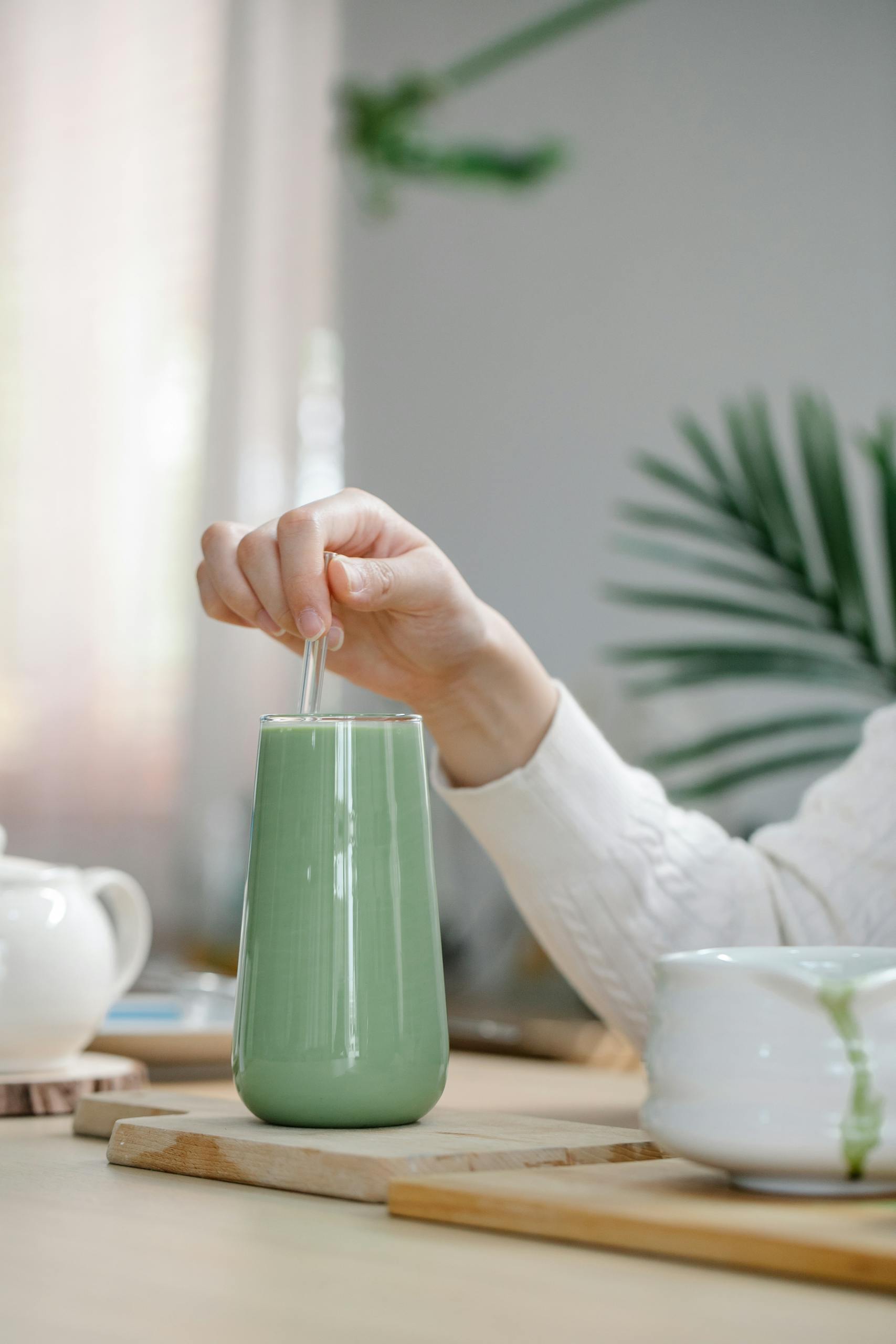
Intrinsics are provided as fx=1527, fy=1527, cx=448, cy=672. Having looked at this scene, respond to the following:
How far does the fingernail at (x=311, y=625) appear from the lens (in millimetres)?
642

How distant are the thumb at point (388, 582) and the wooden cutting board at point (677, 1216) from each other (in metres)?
0.27

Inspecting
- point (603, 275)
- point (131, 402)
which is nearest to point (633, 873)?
point (131, 402)

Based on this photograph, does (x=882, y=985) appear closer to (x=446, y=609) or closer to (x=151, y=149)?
(x=446, y=609)

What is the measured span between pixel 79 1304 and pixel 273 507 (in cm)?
234

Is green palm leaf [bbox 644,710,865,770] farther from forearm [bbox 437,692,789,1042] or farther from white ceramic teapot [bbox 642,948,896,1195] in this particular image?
white ceramic teapot [bbox 642,948,896,1195]

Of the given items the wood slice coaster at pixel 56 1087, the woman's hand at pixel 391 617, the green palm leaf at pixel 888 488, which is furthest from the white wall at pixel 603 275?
the wood slice coaster at pixel 56 1087

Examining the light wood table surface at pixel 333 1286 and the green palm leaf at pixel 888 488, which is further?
the green palm leaf at pixel 888 488

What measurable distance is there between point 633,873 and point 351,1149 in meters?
0.39

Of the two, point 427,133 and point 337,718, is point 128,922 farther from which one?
point 427,133

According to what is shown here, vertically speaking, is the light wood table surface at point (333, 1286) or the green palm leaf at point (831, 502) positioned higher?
the green palm leaf at point (831, 502)

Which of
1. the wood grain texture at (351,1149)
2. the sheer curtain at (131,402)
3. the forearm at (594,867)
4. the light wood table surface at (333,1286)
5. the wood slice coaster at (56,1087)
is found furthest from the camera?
the sheer curtain at (131,402)

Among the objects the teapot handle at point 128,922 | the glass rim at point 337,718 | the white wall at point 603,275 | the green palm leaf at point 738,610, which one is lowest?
the teapot handle at point 128,922

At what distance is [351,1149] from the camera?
53 cm

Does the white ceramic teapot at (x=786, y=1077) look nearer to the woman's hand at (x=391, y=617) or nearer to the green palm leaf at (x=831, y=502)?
the woman's hand at (x=391, y=617)
